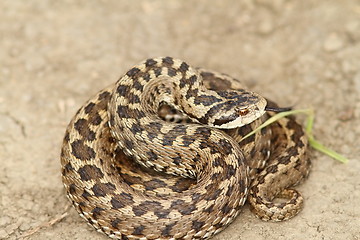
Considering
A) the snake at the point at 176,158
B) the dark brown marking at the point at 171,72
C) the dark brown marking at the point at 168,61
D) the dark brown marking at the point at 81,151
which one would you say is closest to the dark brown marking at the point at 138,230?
the snake at the point at 176,158

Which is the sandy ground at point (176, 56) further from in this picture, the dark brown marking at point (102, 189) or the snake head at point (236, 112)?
the snake head at point (236, 112)

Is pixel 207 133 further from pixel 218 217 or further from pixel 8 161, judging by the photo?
pixel 8 161

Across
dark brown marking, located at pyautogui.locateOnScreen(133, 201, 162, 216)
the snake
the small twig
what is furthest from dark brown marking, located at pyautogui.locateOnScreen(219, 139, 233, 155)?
the small twig

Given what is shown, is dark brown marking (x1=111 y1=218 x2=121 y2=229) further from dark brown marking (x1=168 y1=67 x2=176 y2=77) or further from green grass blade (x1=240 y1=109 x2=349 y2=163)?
dark brown marking (x1=168 y1=67 x2=176 y2=77)

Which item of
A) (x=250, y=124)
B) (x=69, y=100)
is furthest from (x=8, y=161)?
(x=250, y=124)

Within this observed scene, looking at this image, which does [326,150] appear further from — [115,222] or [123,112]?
[115,222]
